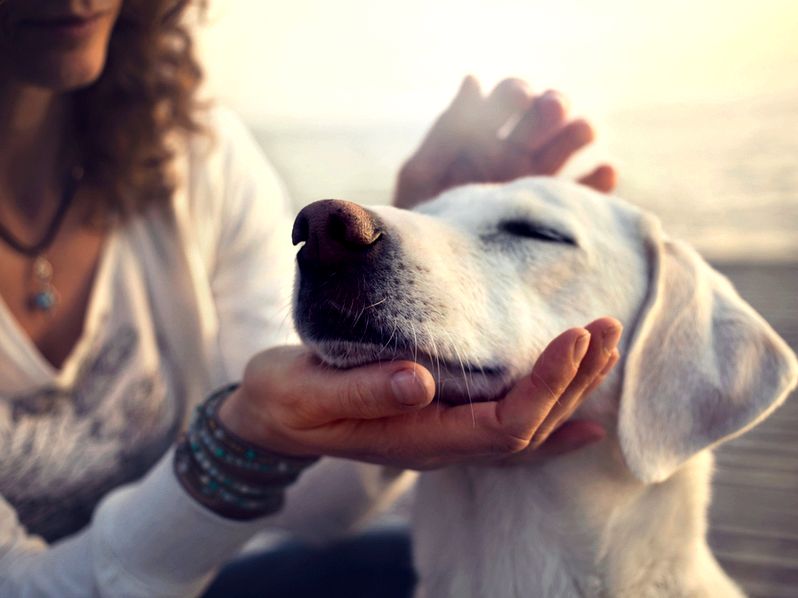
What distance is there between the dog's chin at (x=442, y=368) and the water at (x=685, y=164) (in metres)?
0.56

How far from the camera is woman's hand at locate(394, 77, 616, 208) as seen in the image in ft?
6.15

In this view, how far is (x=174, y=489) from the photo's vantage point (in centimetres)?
150

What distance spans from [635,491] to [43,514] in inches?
55.5

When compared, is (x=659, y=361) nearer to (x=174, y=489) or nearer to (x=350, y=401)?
(x=350, y=401)

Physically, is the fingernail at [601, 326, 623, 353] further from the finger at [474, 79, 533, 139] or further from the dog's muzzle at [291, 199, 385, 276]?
the finger at [474, 79, 533, 139]

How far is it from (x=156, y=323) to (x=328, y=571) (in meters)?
0.87

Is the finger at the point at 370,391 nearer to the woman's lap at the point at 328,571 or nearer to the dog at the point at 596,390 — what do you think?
the dog at the point at 596,390

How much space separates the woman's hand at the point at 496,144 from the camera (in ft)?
6.15

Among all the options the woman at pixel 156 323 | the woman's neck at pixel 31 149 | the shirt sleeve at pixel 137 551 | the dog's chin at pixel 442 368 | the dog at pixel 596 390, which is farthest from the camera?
the woman's neck at pixel 31 149

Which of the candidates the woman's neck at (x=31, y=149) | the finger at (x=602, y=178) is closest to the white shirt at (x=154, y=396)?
the woman's neck at (x=31, y=149)

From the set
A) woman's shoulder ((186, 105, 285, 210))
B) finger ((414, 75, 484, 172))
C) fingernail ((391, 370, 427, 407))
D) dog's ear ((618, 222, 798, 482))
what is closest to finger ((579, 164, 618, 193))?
Result: finger ((414, 75, 484, 172))

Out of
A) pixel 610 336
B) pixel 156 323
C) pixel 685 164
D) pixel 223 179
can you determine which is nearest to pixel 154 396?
pixel 156 323

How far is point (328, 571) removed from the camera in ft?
6.80

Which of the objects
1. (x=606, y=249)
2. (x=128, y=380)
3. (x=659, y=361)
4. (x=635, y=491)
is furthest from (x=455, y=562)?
(x=128, y=380)
